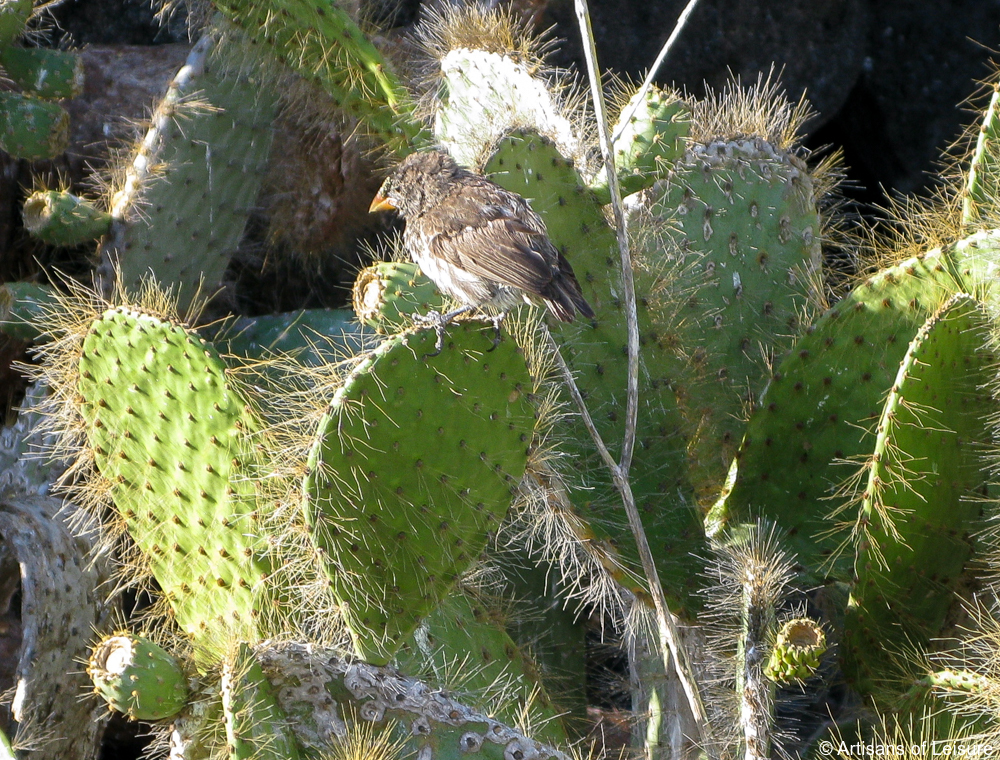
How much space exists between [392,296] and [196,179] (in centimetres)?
123

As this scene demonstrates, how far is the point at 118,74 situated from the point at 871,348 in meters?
3.04

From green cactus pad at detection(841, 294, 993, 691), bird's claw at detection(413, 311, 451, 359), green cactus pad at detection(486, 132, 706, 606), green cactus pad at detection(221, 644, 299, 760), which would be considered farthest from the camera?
green cactus pad at detection(486, 132, 706, 606)

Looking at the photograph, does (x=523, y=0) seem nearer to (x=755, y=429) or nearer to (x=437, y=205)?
(x=437, y=205)

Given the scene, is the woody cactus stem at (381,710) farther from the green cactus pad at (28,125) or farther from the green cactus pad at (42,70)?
the green cactus pad at (42,70)

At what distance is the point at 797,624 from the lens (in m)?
1.79

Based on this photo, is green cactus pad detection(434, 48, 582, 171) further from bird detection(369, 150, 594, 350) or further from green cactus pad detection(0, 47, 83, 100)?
green cactus pad detection(0, 47, 83, 100)

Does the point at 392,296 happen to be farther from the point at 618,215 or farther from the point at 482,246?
the point at 618,215

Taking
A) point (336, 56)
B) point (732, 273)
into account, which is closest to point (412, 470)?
point (732, 273)

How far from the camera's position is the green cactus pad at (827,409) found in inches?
84.4

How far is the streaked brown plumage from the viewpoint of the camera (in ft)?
6.74

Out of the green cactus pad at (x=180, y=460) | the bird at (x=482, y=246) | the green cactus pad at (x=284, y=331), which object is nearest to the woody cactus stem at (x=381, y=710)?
the green cactus pad at (x=180, y=460)

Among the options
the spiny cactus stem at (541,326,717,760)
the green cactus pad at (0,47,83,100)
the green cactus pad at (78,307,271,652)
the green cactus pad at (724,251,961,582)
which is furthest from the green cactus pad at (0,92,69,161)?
the green cactus pad at (724,251,961,582)

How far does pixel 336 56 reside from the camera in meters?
3.11

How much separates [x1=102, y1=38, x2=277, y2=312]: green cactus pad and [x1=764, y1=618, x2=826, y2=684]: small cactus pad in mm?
1987
